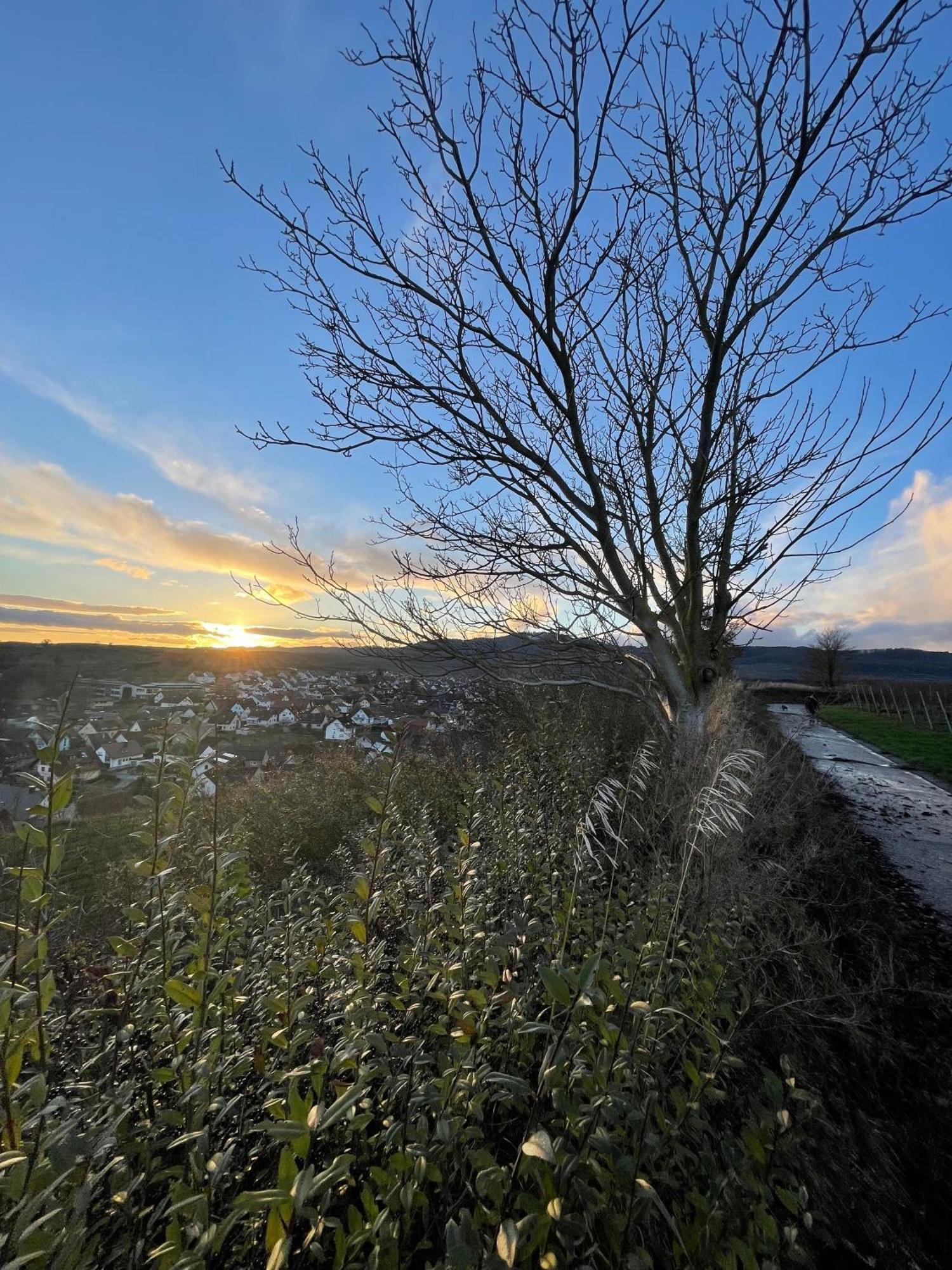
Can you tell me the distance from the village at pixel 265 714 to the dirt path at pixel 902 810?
5.82 metres

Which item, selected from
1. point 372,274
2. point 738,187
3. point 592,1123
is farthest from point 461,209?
point 592,1123

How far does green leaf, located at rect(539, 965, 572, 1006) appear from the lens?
3.49ft

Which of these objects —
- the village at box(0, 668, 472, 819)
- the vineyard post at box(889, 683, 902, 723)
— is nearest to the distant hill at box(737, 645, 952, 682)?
the vineyard post at box(889, 683, 902, 723)

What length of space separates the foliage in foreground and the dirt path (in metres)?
5.02

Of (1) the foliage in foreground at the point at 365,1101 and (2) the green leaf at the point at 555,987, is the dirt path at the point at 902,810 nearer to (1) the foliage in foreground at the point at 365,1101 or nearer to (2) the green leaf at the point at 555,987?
(1) the foliage in foreground at the point at 365,1101

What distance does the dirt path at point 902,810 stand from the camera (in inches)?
227

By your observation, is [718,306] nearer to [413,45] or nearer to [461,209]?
[461,209]

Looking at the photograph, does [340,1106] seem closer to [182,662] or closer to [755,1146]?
[755,1146]

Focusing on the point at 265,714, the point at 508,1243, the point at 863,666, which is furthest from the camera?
the point at 863,666

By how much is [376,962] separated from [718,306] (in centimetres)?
603

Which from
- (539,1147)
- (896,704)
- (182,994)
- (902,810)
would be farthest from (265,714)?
(896,704)

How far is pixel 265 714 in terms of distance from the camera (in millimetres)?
9773

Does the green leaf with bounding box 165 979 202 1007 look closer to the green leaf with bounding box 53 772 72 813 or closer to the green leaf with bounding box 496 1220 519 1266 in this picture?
the green leaf with bounding box 53 772 72 813

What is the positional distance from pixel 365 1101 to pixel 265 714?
30.2ft
